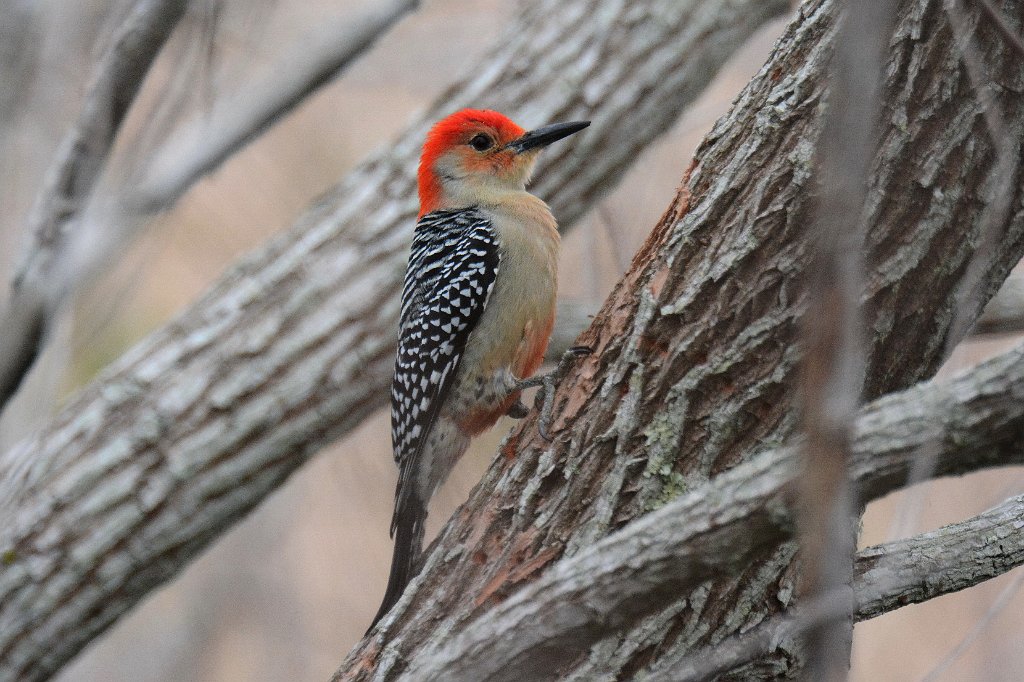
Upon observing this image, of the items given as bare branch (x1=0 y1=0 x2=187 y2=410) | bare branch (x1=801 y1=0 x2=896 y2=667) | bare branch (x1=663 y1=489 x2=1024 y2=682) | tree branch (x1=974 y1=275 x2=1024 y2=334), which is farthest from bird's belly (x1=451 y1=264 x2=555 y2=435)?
bare branch (x1=801 y1=0 x2=896 y2=667)

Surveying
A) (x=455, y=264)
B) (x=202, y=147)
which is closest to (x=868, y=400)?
(x=455, y=264)

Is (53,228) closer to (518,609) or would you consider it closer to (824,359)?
(518,609)

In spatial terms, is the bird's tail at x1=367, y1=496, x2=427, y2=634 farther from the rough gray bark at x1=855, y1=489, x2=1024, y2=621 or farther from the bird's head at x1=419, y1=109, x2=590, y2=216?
the rough gray bark at x1=855, y1=489, x2=1024, y2=621

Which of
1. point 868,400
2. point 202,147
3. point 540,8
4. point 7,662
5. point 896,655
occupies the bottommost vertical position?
point 896,655

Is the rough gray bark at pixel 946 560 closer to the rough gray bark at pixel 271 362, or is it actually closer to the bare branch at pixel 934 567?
the bare branch at pixel 934 567

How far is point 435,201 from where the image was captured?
4992mm

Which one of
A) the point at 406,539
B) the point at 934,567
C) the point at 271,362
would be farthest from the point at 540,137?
the point at 934,567

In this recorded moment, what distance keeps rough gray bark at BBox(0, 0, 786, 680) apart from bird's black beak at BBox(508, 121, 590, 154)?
0.70 metres

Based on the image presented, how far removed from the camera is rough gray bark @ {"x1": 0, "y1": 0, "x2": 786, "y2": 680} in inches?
198

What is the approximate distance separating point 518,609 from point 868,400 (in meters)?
1.22

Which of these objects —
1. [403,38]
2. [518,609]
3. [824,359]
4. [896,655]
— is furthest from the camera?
[896,655]

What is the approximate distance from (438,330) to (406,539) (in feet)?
2.86

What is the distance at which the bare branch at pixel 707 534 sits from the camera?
1.72m

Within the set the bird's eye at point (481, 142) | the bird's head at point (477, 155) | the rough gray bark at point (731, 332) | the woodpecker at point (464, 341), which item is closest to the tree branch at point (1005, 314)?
the rough gray bark at point (731, 332)
